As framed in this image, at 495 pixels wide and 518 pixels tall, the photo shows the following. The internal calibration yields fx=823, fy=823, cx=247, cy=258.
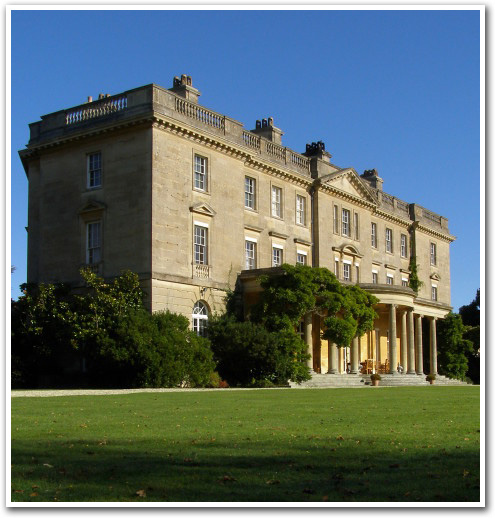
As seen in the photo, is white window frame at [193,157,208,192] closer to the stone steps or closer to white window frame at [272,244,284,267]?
white window frame at [272,244,284,267]

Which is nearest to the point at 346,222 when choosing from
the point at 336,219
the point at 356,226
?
the point at 356,226

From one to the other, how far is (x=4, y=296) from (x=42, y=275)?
32.1 meters

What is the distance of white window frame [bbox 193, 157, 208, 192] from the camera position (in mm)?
38656

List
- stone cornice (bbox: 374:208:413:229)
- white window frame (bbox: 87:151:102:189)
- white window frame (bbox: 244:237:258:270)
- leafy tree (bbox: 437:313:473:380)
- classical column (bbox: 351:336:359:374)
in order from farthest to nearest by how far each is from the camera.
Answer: leafy tree (bbox: 437:313:473:380) < stone cornice (bbox: 374:208:413:229) < classical column (bbox: 351:336:359:374) < white window frame (bbox: 244:237:258:270) < white window frame (bbox: 87:151:102:189)

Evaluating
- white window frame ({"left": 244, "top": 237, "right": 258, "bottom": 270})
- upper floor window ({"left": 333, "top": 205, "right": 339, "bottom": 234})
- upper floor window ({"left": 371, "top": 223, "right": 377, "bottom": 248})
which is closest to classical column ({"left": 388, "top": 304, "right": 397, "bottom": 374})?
upper floor window ({"left": 333, "top": 205, "right": 339, "bottom": 234})

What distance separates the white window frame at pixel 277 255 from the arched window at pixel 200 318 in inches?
260

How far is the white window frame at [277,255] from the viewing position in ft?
144

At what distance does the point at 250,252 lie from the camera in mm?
42438

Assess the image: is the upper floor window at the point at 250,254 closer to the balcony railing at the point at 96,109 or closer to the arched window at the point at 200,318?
the arched window at the point at 200,318

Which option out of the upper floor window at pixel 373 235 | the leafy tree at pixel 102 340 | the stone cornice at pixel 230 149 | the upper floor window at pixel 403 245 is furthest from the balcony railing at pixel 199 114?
the upper floor window at pixel 403 245

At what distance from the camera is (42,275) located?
129ft

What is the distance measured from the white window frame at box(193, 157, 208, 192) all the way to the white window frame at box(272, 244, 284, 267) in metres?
6.48
